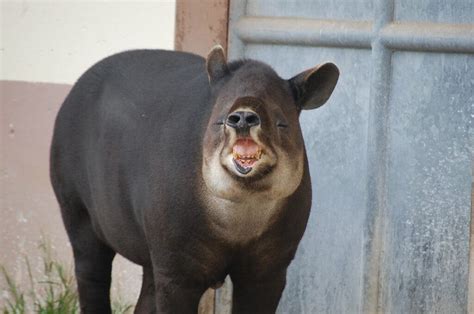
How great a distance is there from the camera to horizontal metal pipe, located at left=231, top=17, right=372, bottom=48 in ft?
22.2

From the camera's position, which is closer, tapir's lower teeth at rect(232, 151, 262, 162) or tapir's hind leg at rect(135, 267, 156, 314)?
tapir's lower teeth at rect(232, 151, 262, 162)

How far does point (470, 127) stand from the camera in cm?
651

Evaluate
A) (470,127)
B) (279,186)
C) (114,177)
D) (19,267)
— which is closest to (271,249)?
(279,186)

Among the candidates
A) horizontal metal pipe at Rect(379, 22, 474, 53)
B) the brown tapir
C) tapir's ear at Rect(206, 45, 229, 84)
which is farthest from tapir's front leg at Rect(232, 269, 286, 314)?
horizontal metal pipe at Rect(379, 22, 474, 53)

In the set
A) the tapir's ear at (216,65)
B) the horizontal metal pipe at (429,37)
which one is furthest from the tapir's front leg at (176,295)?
the horizontal metal pipe at (429,37)

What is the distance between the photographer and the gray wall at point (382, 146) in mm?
6555

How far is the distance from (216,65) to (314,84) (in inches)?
15.4

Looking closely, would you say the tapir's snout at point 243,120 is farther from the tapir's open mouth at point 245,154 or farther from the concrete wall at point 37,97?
the concrete wall at point 37,97

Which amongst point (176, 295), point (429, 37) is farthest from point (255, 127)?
point (429, 37)

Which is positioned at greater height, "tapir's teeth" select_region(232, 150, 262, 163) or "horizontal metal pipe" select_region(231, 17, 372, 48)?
"horizontal metal pipe" select_region(231, 17, 372, 48)

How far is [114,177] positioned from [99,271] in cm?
75

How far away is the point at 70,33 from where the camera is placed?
24.2 feet

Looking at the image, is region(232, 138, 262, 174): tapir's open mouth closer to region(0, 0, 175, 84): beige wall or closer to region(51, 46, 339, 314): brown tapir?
region(51, 46, 339, 314): brown tapir

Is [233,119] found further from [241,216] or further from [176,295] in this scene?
[176,295]
